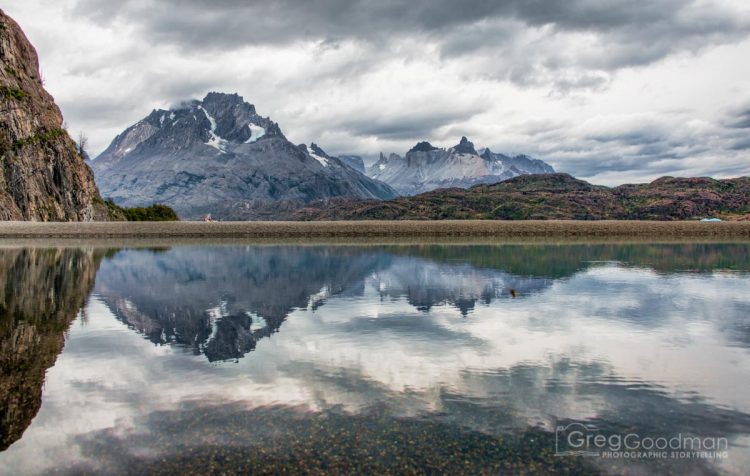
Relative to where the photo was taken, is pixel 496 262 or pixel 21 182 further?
pixel 21 182

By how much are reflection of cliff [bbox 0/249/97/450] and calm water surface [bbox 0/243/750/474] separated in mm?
110

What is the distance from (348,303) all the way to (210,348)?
10.7 meters

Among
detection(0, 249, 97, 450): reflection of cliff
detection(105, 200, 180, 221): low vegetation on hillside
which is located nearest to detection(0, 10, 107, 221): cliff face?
detection(105, 200, 180, 221): low vegetation on hillside

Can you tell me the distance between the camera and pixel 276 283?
3684cm

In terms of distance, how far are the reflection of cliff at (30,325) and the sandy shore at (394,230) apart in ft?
Result: 211

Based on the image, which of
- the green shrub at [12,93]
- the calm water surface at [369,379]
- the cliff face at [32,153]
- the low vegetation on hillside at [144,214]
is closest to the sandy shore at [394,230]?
the cliff face at [32,153]

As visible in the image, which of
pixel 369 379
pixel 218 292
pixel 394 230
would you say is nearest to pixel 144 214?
pixel 394 230

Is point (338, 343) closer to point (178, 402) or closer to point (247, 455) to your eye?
point (178, 402)

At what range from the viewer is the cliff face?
121 metres

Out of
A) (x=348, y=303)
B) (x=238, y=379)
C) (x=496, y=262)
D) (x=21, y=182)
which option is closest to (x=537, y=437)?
(x=238, y=379)

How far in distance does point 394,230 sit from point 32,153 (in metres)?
87.6

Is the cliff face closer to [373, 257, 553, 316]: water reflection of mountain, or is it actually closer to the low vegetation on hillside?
A: the low vegetation on hillside

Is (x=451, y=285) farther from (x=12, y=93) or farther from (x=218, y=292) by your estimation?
(x=12, y=93)

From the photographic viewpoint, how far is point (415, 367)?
53.9ft
